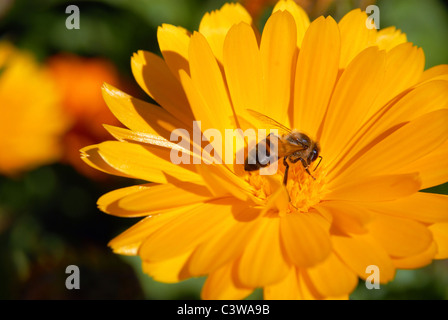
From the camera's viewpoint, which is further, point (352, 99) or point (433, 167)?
point (352, 99)

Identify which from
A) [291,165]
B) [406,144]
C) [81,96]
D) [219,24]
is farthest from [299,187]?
[81,96]

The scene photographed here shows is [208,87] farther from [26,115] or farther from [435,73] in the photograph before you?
[26,115]

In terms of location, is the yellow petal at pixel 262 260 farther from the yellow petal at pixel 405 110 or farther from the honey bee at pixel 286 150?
the yellow petal at pixel 405 110

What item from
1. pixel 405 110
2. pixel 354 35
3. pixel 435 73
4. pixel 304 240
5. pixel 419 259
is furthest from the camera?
pixel 354 35

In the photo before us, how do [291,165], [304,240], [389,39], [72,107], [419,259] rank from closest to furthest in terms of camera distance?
1. [419,259]
2. [304,240]
3. [389,39]
4. [291,165]
5. [72,107]

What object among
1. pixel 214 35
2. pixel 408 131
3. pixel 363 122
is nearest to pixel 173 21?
pixel 214 35

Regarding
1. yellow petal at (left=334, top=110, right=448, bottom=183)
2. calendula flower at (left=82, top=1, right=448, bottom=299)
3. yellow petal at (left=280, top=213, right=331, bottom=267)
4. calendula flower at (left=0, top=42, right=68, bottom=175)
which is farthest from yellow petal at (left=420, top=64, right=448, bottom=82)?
calendula flower at (left=0, top=42, right=68, bottom=175)

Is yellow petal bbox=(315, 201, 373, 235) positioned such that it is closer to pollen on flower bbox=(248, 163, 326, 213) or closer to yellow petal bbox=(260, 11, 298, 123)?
pollen on flower bbox=(248, 163, 326, 213)
